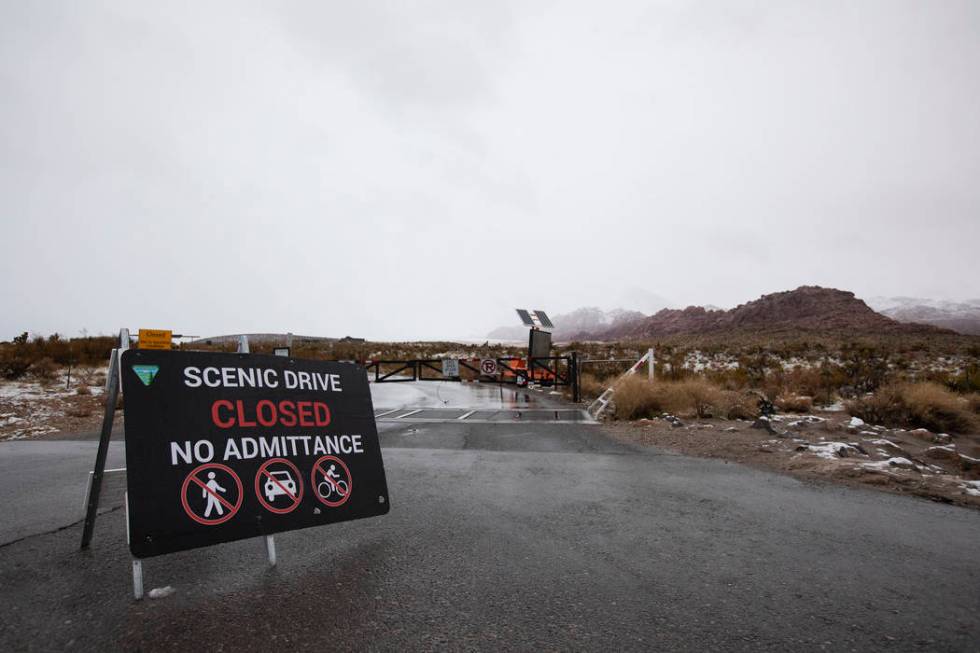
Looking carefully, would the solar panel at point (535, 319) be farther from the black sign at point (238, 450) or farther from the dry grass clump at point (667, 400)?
the black sign at point (238, 450)

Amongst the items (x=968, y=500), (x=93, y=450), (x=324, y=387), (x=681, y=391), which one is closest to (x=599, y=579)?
(x=324, y=387)

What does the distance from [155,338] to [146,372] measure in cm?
228

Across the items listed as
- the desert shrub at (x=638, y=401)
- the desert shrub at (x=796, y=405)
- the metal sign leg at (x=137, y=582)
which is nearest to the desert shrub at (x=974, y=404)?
the desert shrub at (x=796, y=405)

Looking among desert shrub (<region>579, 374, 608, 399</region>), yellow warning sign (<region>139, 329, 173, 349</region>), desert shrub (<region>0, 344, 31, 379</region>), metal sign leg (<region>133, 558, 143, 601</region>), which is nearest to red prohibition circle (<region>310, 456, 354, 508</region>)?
metal sign leg (<region>133, 558, 143, 601</region>)

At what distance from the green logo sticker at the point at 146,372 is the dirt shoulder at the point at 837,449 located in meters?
6.76

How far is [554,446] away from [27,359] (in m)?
22.8

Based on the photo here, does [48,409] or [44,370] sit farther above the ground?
[44,370]

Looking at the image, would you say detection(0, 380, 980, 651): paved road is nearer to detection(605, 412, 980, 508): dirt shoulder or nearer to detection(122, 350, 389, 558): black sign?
detection(122, 350, 389, 558): black sign

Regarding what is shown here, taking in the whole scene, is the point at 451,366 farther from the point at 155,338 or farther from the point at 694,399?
the point at 155,338

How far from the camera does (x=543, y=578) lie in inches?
122

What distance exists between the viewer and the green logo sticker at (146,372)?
3.19 metres

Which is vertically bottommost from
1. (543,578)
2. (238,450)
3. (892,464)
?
(892,464)

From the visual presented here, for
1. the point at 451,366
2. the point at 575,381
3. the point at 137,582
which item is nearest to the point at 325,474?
the point at 137,582

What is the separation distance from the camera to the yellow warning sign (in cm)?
500
